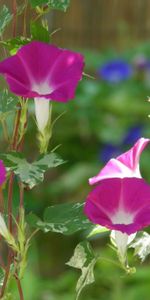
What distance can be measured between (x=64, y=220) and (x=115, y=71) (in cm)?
270

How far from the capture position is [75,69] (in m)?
0.73

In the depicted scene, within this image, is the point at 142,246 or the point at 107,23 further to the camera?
the point at 107,23

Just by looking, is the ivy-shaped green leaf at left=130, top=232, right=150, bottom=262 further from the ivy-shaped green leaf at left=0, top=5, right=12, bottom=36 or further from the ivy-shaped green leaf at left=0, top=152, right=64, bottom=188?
the ivy-shaped green leaf at left=0, top=5, right=12, bottom=36

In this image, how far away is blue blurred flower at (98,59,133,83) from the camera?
11.3 feet

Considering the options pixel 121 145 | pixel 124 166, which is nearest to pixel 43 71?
pixel 124 166

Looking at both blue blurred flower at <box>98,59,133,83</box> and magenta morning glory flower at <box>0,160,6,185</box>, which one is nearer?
magenta morning glory flower at <box>0,160,6,185</box>

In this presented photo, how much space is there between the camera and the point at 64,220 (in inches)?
30.3

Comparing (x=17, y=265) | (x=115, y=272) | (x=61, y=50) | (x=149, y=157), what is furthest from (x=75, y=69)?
(x=149, y=157)

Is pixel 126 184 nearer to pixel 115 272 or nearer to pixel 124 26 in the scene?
pixel 115 272

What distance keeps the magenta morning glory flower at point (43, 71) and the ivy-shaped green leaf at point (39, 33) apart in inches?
1.1

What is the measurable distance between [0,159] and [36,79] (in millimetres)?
73

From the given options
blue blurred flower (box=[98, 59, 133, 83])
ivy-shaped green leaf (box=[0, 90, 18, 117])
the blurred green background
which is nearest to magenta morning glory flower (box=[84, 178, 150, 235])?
ivy-shaped green leaf (box=[0, 90, 18, 117])

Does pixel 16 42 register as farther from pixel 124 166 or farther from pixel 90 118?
pixel 90 118

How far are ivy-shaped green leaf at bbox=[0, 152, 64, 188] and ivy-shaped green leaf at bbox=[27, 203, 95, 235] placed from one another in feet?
0.14
